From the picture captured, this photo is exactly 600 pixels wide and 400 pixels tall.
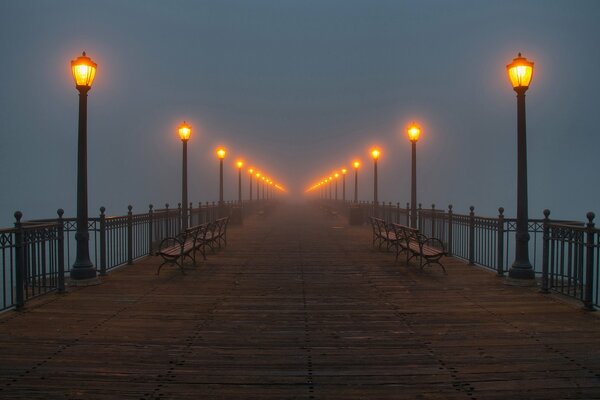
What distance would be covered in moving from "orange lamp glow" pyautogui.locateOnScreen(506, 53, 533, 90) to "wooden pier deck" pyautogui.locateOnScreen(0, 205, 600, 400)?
161 inches

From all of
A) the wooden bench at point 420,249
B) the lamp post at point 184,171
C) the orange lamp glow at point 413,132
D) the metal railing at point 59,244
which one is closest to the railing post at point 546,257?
the wooden bench at point 420,249

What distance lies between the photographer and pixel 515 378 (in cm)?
456

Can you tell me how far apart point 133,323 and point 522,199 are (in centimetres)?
769

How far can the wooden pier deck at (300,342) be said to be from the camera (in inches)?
172

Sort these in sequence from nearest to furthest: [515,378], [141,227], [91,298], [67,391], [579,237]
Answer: [67,391] → [515,378] → [579,237] → [91,298] → [141,227]

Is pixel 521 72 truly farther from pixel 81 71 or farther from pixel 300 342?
pixel 81 71

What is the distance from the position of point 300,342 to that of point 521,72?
7.51 metres

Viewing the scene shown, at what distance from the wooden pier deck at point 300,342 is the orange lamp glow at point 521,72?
4.09 meters

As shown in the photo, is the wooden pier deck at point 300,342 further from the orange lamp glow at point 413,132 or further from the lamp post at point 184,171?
the orange lamp glow at point 413,132

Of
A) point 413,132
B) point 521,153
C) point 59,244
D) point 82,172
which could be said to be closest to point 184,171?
point 82,172

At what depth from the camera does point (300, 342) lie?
5.68m

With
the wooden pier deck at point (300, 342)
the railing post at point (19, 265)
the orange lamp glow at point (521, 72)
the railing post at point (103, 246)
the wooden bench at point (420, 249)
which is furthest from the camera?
the wooden bench at point (420, 249)

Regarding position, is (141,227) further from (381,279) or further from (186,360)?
(186,360)

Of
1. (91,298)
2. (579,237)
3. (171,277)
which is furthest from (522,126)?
(91,298)
